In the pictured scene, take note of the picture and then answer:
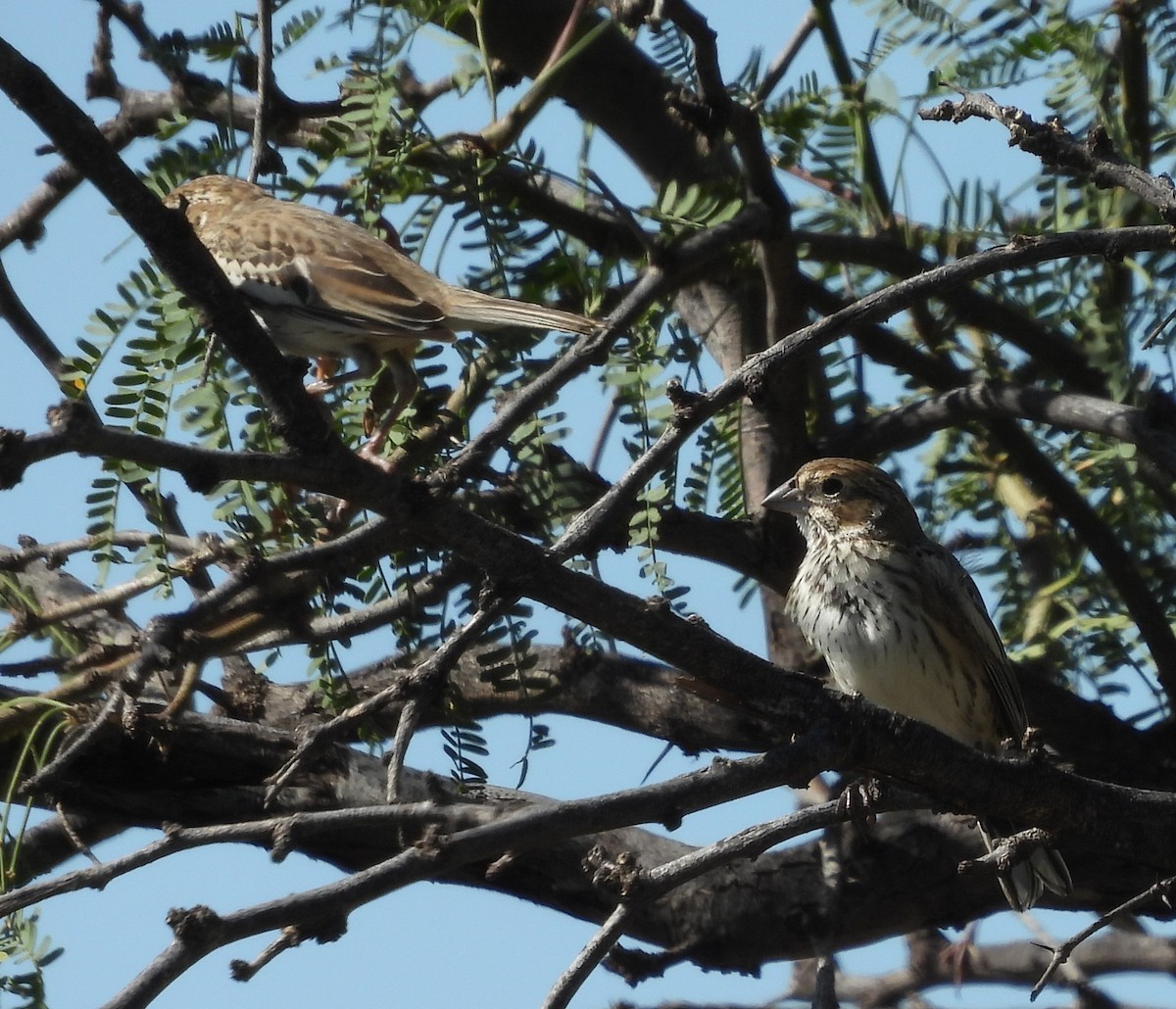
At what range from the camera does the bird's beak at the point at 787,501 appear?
4.79 m

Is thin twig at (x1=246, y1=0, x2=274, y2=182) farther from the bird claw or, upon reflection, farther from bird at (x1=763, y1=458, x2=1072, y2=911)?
bird at (x1=763, y1=458, x2=1072, y2=911)

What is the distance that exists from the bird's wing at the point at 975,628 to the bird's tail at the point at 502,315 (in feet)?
5.42

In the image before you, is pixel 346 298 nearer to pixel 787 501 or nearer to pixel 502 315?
pixel 502 315

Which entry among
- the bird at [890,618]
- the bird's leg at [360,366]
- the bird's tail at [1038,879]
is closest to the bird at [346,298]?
the bird's leg at [360,366]

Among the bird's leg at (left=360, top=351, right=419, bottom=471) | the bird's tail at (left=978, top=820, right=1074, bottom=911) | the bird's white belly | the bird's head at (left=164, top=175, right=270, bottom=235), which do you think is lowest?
the bird's tail at (left=978, top=820, right=1074, bottom=911)

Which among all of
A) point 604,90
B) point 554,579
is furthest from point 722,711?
point 554,579

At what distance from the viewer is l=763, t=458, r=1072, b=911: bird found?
469 cm

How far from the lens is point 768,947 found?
14.5ft

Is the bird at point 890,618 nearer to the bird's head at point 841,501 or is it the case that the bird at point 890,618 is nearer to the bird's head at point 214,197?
the bird's head at point 841,501

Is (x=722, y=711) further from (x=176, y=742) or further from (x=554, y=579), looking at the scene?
(x=554, y=579)

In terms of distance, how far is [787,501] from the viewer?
15.7 ft

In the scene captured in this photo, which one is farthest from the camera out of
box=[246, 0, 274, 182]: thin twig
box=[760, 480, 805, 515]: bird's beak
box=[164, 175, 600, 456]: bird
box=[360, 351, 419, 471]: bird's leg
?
box=[760, 480, 805, 515]: bird's beak

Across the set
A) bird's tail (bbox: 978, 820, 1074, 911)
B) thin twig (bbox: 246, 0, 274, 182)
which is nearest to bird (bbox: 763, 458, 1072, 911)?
bird's tail (bbox: 978, 820, 1074, 911)

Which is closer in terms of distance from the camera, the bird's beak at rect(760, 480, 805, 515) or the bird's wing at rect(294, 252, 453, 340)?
the bird's wing at rect(294, 252, 453, 340)
